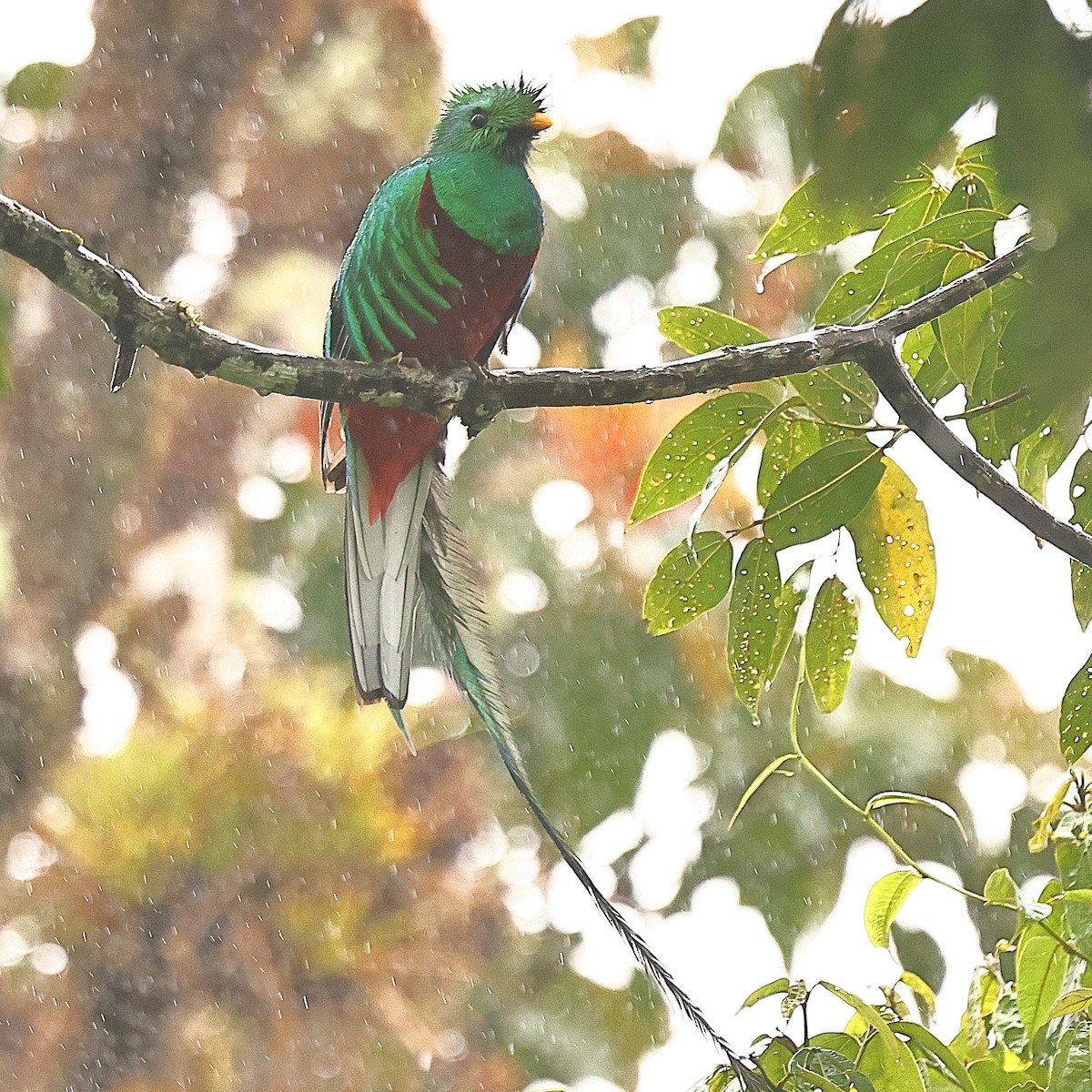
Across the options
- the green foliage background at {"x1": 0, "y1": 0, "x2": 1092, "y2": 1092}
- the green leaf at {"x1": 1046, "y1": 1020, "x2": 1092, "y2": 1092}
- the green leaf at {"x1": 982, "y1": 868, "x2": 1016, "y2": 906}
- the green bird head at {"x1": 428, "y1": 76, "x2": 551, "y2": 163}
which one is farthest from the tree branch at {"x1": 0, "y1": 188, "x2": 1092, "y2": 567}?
the green foliage background at {"x1": 0, "y1": 0, "x2": 1092, "y2": 1092}

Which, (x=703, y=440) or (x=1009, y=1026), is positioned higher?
(x=703, y=440)

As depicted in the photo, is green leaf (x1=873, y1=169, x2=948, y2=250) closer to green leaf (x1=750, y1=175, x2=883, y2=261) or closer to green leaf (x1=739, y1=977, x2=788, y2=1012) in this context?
green leaf (x1=750, y1=175, x2=883, y2=261)

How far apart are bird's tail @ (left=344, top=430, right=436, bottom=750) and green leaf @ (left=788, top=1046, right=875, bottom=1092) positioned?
0.59 meters

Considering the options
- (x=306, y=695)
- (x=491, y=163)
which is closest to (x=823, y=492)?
(x=491, y=163)

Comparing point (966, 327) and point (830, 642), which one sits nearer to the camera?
point (966, 327)

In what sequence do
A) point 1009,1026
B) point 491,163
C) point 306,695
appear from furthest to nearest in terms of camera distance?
point 306,695 → point 491,163 → point 1009,1026

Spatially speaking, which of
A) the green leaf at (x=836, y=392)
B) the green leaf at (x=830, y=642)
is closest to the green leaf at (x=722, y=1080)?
the green leaf at (x=830, y=642)

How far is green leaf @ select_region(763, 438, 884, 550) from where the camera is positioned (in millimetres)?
1057

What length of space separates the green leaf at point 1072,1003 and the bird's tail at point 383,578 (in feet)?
2.33

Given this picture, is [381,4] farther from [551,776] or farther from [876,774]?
[876,774]

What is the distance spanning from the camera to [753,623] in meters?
1.11

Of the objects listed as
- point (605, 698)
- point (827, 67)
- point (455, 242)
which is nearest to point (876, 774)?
point (605, 698)

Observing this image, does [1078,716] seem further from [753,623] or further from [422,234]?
[422,234]

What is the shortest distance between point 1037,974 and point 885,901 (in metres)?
0.13
